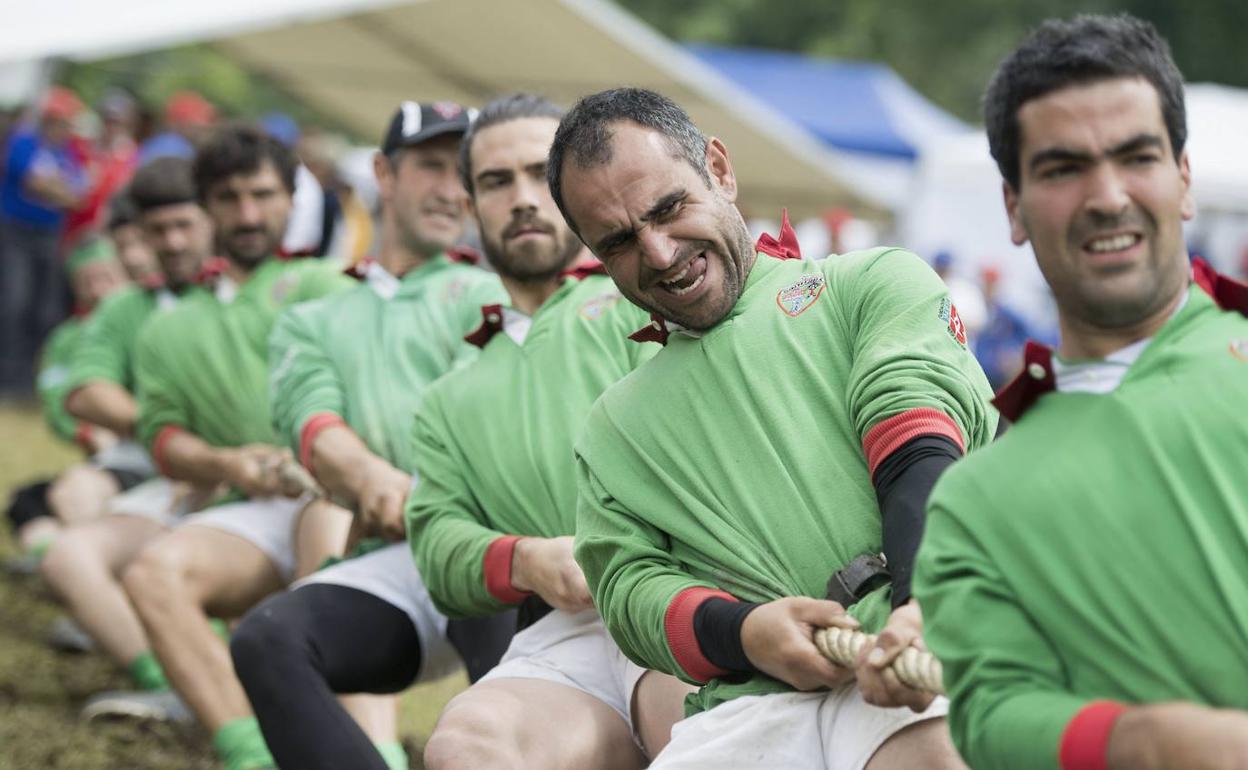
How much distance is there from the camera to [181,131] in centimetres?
1253

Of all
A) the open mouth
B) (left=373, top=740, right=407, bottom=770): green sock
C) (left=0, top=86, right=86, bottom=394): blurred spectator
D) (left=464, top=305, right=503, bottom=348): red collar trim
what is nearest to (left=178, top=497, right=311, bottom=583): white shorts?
(left=373, top=740, right=407, bottom=770): green sock

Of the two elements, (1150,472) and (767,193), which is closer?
(1150,472)

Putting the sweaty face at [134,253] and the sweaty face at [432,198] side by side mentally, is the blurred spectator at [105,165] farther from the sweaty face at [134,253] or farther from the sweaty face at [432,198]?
the sweaty face at [432,198]

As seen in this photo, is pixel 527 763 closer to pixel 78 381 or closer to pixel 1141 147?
pixel 1141 147

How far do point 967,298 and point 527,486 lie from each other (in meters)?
9.92

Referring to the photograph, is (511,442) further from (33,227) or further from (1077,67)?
(33,227)

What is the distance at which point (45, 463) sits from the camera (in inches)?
440

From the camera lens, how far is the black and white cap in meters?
5.09

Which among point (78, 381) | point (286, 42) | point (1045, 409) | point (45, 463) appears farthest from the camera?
point (286, 42)

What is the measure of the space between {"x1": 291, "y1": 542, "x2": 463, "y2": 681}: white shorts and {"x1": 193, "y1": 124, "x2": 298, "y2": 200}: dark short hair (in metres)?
1.89

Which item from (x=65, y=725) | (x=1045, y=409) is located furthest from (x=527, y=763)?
(x=65, y=725)

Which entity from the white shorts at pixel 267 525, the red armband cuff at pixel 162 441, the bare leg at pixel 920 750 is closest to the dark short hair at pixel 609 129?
the bare leg at pixel 920 750

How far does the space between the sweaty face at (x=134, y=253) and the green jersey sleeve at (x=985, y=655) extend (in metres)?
6.84

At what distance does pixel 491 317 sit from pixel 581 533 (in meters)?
1.10
